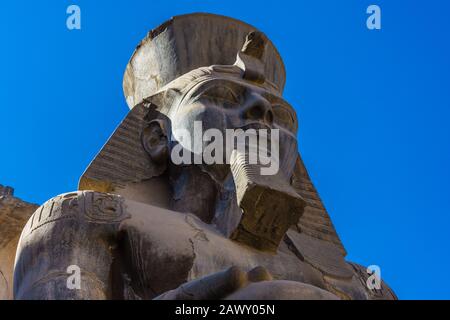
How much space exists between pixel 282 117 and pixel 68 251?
211 centimetres

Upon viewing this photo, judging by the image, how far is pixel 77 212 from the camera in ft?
17.4

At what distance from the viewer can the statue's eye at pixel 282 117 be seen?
21.7 ft

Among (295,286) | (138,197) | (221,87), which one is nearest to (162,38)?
(221,87)

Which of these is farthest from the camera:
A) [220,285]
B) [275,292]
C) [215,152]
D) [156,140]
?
[156,140]

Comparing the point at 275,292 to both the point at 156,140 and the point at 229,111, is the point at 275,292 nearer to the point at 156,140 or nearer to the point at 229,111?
the point at 229,111

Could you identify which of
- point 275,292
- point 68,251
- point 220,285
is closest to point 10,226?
point 68,251

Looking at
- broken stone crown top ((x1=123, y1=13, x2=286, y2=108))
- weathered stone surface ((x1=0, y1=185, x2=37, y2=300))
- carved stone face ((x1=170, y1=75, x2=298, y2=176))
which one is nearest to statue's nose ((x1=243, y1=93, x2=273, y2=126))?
carved stone face ((x1=170, y1=75, x2=298, y2=176))

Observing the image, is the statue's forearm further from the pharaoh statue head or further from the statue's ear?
the statue's ear

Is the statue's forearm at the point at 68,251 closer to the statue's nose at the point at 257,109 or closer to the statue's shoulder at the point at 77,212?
the statue's shoulder at the point at 77,212

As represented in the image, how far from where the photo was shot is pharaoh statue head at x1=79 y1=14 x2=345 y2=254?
18.9 feet

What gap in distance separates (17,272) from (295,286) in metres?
1.82

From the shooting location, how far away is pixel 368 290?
6215 millimetres
